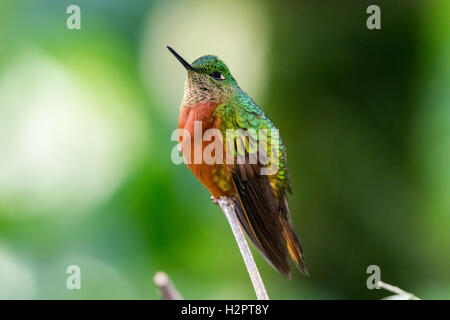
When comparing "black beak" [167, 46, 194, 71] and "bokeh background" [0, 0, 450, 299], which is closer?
"black beak" [167, 46, 194, 71]

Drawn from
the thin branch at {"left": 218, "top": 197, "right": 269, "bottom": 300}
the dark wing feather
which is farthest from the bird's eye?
the thin branch at {"left": 218, "top": 197, "right": 269, "bottom": 300}

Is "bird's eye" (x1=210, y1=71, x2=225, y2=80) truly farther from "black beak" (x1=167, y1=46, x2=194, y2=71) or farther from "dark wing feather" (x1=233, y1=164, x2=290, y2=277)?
"dark wing feather" (x1=233, y1=164, x2=290, y2=277)

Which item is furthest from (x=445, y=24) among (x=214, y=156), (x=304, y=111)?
(x=214, y=156)

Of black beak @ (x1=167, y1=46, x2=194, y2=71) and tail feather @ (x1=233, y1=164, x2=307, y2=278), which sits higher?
black beak @ (x1=167, y1=46, x2=194, y2=71)

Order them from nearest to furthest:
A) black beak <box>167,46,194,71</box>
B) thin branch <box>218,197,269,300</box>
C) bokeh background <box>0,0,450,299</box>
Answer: thin branch <box>218,197,269,300</box> < black beak <box>167,46,194,71</box> < bokeh background <box>0,0,450,299</box>

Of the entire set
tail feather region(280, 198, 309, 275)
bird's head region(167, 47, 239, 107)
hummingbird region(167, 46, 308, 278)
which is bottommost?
tail feather region(280, 198, 309, 275)

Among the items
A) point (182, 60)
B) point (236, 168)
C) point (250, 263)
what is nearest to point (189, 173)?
point (236, 168)

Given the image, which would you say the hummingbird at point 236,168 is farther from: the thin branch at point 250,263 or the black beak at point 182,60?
the thin branch at point 250,263
